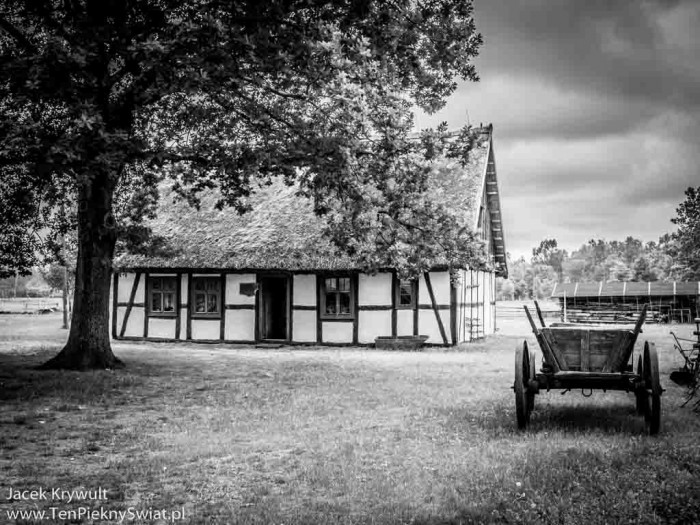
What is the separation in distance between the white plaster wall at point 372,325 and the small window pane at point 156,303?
8.18 m

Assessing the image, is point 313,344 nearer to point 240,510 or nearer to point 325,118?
point 325,118

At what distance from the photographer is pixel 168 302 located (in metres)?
24.6

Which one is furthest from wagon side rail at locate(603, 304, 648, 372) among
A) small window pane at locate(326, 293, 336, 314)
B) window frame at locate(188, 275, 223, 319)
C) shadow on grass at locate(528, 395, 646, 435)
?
window frame at locate(188, 275, 223, 319)

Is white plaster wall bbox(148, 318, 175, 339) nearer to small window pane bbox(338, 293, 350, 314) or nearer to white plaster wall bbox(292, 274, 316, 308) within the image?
white plaster wall bbox(292, 274, 316, 308)

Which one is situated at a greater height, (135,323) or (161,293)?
(161,293)

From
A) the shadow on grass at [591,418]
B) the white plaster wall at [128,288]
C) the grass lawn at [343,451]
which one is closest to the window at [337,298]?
the white plaster wall at [128,288]

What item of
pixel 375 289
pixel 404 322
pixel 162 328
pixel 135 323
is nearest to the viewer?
pixel 404 322

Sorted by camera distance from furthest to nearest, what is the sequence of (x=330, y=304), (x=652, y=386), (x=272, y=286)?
(x=272, y=286) → (x=330, y=304) → (x=652, y=386)

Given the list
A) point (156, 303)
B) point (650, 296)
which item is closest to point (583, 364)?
point (156, 303)

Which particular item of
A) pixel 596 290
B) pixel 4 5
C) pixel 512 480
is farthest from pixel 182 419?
pixel 596 290

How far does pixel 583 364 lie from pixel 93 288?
36.6 feet

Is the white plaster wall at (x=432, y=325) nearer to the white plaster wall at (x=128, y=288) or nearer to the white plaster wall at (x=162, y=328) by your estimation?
the white plaster wall at (x=162, y=328)

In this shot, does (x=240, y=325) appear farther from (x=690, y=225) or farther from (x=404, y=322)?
(x=690, y=225)

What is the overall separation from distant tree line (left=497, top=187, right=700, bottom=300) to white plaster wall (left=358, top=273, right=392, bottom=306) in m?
12.3
